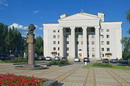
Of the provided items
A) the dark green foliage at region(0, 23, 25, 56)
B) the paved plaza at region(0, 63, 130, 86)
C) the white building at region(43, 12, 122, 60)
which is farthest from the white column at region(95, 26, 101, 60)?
the paved plaza at region(0, 63, 130, 86)

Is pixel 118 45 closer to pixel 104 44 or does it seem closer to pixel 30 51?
pixel 104 44

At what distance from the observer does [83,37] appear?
80.0 m

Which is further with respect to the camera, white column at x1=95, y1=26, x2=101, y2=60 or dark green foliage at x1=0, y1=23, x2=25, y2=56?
white column at x1=95, y1=26, x2=101, y2=60

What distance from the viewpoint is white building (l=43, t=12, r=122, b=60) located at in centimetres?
8012

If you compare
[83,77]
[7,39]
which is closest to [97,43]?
[7,39]

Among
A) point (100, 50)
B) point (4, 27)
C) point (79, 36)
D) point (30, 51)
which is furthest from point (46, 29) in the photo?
point (30, 51)

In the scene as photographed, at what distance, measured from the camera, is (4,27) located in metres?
71.9

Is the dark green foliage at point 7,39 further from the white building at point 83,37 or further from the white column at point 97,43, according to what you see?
the white column at point 97,43

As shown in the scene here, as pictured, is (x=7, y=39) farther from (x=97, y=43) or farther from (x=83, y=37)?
(x=97, y=43)

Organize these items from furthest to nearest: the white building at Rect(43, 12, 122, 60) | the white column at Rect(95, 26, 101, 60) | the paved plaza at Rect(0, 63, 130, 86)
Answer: the white building at Rect(43, 12, 122, 60), the white column at Rect(95, 26, 101, 60), the paved plaza at Rect(0, 63, 130, 86)

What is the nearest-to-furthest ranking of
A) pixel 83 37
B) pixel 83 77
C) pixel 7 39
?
pixel 83 77, pixel 7 39, pixel 83 37

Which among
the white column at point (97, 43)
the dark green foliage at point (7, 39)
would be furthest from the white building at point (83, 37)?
the dark green foliage at point (7, 39)

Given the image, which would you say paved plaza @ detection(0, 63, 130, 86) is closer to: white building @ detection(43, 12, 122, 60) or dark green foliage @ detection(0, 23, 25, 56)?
dark green foliage @ detection(0, 23, 25, 56)

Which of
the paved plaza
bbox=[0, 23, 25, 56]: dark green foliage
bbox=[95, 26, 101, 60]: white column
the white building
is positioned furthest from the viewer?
the white building
